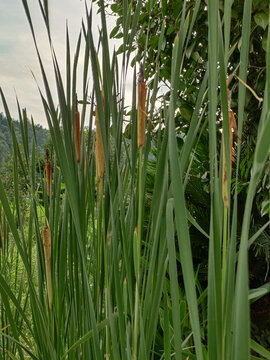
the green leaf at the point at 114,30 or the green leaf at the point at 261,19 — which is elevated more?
the green leaf at the point at 114,30

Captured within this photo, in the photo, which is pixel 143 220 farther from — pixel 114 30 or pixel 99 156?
pixel 114 30

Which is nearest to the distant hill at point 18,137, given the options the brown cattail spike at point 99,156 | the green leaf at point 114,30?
the brown cattail spike at point 99,156

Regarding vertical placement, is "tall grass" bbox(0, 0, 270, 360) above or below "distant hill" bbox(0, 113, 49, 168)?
below

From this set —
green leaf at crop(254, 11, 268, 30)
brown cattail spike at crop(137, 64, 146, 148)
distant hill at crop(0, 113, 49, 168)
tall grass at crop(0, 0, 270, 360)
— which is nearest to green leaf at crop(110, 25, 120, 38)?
distant hill at crop(0, 113, 49, 168)

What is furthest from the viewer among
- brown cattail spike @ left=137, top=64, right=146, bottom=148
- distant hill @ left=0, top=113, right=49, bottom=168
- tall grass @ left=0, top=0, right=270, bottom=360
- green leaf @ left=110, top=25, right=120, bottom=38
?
green leaf @ left=110, top=25, right=120, bottom=38

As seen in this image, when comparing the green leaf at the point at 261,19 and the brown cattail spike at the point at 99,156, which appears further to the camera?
the green leaf at the point at 261,19

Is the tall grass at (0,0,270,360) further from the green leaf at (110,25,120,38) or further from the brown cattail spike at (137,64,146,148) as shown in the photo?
the green leaf at (110,25,120,38)

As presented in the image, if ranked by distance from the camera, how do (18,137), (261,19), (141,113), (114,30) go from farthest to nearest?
(18,137), (114,30), (261,19), (141,113)

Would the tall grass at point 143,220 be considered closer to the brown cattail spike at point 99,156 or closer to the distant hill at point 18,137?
the brown cattail spike at point 99,156

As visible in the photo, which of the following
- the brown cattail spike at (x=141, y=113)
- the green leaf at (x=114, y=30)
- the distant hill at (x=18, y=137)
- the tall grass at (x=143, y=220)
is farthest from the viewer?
the green leaf at (x=114, y=30)

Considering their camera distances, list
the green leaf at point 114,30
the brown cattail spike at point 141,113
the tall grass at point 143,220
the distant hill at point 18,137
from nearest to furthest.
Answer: the tall grass at point 143,220 → the brown cattail spike at point 141,113 → the distant hill at point 18,137 → the green leaf at point 114,30

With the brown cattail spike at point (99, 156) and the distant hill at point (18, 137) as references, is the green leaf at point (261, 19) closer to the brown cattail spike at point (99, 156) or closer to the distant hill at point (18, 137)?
the distant hill at point (18, 137)

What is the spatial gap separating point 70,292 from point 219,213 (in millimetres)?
310

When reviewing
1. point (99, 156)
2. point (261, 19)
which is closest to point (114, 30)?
point (261, 19)
